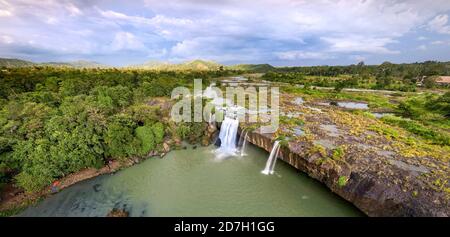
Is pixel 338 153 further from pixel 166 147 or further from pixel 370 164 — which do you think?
pixel 166 147

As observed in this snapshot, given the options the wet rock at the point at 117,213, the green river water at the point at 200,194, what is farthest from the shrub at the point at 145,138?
the wet rock at the point at 117,213

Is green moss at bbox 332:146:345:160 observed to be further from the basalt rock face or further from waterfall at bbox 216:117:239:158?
waterfall at bbox 216:117:239:158

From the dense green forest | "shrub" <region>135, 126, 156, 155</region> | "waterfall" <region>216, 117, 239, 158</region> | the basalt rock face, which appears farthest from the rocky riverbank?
the dense green forest

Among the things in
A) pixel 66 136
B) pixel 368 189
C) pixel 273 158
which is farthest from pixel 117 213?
pixel 368 189
